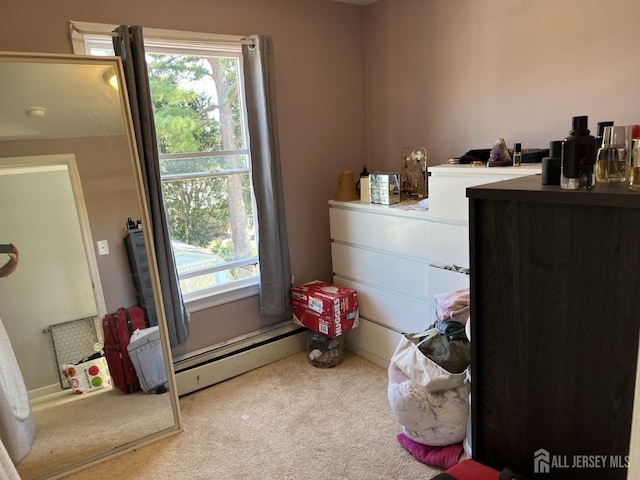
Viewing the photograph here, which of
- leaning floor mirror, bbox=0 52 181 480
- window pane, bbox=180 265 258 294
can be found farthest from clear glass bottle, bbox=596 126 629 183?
window pane, bbox=180 265 258 294

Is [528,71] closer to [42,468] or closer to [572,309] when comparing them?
[572,309]

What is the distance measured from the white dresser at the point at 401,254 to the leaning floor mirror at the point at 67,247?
50.2 inches

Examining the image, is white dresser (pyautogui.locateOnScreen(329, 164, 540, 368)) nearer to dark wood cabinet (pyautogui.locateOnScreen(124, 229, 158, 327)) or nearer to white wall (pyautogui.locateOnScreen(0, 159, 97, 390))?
dark wood cabinet (pyautogui.locateOnScreen(124, 229, 158, 327))

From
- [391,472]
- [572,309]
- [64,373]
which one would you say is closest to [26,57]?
[64,373]

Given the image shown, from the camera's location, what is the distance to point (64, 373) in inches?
89.5

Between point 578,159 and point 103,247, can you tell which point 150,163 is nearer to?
point 103,247

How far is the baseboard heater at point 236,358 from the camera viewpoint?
9.33ft

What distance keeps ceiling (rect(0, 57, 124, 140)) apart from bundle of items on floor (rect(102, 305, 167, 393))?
3.07ft

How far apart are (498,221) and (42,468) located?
93.2 inches

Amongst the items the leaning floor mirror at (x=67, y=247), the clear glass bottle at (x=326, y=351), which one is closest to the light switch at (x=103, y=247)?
the leaning floor mirror at (x=67, y=247)

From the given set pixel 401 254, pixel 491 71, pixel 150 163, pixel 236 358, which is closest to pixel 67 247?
pixel 150 163

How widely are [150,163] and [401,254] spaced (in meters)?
1.49

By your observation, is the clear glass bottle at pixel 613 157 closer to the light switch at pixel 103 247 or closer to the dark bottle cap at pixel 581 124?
the dark bottle cap at pixel 581 124

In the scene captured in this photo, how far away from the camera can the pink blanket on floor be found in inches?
82.0
